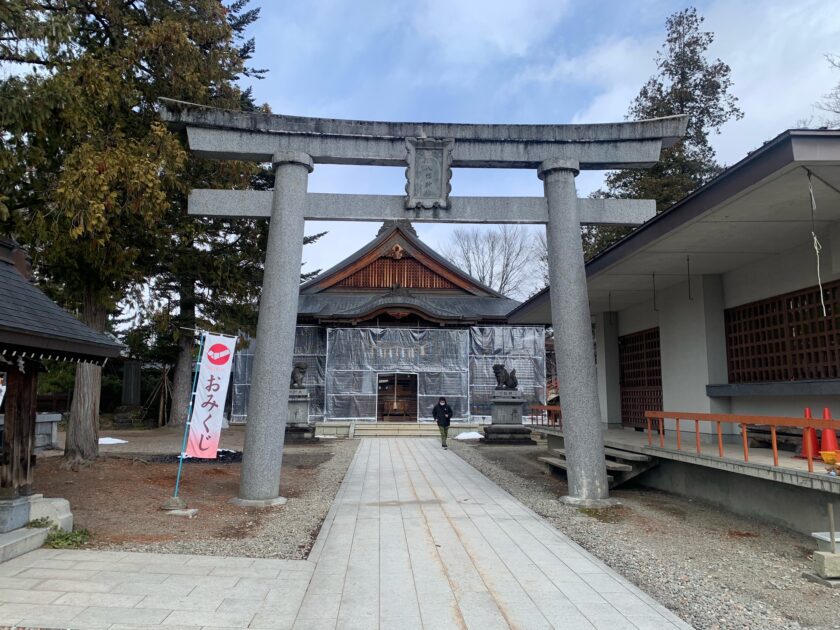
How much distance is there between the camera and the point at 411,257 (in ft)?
92.1

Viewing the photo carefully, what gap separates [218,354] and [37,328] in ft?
9.14

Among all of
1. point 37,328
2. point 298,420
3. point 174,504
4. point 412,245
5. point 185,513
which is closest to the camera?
point 37,328

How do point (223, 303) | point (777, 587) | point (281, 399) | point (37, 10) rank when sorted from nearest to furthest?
point (777, 587)
point (37, 10)
point (281, 399)
point (223, 303)

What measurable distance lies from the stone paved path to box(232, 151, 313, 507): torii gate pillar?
5.41 ft

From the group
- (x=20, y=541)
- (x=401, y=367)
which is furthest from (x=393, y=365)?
(x=20, y=541)

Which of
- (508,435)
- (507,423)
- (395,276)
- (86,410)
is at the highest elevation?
(395,276)

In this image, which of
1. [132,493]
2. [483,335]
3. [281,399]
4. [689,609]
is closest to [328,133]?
[281,399]

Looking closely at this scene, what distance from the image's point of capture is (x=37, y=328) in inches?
222

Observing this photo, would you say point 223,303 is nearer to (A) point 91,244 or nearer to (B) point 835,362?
(A) point 91,244

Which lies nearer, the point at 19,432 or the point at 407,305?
the point at 19,432

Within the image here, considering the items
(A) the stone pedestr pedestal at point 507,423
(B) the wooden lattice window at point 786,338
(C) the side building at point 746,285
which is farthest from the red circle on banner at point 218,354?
(A) the stone pedestr pedestal at point 507,423

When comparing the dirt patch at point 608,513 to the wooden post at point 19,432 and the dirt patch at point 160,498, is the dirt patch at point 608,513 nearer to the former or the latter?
the dirt patch at point 160,498

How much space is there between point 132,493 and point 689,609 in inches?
298

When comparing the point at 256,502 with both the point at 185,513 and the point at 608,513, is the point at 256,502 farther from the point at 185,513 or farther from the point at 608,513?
the point at 608,513
